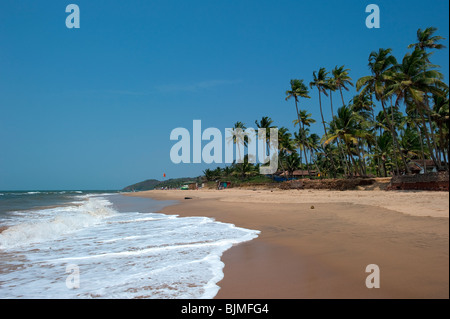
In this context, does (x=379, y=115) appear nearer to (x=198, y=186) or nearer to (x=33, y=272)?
(x=33, y=272)

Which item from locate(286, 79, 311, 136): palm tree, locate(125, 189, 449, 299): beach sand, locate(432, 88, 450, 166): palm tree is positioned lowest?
locate(125, 189, 449, 299): beach sand

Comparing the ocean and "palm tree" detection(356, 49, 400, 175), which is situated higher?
"palm tree" detection(356, 49, 400, 175)

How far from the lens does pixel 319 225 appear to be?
27.8 feet

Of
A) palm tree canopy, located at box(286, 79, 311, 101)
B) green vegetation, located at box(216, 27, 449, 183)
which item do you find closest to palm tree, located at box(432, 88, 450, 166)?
green vegetation, located at box(216, 27, 449, 183)

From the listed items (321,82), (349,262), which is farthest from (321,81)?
(349,262)

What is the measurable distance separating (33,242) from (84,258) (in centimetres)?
407

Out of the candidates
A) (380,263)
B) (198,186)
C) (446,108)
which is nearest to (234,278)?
(380,263)

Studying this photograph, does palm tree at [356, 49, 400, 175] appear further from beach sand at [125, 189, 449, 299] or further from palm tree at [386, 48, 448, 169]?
beach sand at [125, 189, 449, 299]

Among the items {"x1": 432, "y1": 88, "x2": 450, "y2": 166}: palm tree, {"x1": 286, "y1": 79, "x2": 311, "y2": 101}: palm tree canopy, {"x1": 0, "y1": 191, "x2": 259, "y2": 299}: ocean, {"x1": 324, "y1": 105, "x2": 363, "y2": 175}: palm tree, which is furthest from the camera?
{"x1": 286, "y1": 79, "x2": 311, "y2": 101}: palm tree canopy

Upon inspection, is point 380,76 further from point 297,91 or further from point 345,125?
point 297,91

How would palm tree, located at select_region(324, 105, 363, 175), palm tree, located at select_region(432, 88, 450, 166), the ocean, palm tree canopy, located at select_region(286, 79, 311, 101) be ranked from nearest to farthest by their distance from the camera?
the ocean < palm tree, located at select_region(432, 88, 450, 166) < palm tree, located at select_region(324, 105, 363, 175) < palm tree canopy, located at select_region(286, 79, 311, 101)

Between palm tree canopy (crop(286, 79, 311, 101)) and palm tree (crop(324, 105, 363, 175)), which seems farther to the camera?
palm tree canopy (crop(286, 79, 311, 101))

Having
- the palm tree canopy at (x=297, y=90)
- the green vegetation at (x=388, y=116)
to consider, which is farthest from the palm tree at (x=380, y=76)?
the palm tree canopy at (x=297, y=90)

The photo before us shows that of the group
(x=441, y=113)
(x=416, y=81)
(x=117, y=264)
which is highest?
(x=416, y=81)
